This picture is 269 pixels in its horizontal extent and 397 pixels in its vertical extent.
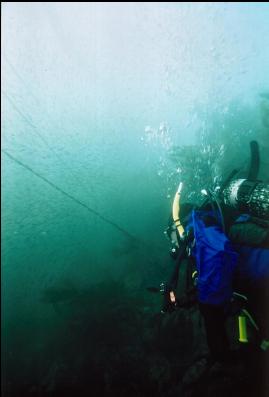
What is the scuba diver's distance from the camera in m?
2.12

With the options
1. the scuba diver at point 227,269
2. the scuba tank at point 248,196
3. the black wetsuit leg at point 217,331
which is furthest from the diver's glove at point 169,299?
the scuba tank at point 248,196

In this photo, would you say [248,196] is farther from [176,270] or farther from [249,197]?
[176,270]

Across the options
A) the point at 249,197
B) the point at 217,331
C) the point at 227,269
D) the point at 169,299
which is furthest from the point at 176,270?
the point at 249,197

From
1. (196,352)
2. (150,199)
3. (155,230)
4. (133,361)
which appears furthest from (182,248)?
(150,199)

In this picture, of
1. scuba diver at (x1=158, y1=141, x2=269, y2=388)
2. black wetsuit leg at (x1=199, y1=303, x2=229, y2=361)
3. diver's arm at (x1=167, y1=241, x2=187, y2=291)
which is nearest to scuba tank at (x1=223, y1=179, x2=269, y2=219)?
scuba diver at (x1=158, y1=141, x2=269, y2=388)

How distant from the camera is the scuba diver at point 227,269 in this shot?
2115mm

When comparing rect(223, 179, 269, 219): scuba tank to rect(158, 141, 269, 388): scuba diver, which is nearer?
rect(158, 141, 269, 388): scuba diver

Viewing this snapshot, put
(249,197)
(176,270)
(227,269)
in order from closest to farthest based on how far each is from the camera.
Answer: (227,269), (176,270), (249,197)

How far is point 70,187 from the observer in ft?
101

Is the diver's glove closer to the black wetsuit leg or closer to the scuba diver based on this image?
the scuba diver

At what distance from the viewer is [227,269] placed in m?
2.11

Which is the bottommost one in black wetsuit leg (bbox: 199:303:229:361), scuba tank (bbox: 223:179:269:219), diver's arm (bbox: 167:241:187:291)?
black wetsuit leg (bbox: 199:303:229:361)

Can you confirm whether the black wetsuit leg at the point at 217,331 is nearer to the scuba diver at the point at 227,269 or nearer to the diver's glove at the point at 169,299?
the scuba diver at the point at 227,269

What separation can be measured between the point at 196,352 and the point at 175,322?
77cm
